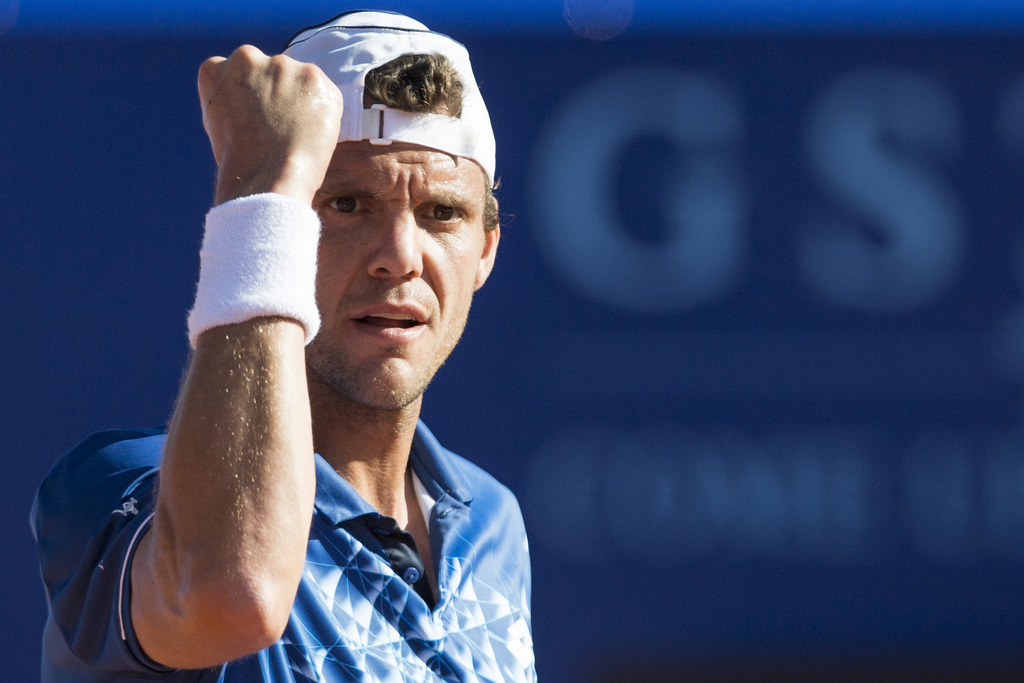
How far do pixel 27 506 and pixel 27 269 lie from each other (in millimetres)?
647

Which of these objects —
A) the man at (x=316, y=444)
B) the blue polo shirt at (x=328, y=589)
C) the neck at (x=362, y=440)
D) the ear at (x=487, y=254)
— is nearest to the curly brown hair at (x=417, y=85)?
the man at (x=316, y=444)

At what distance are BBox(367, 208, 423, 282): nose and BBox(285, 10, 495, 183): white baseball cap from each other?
107 mm

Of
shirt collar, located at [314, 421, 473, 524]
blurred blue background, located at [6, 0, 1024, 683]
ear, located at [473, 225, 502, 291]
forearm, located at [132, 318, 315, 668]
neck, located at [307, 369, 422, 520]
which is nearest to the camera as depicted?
forearm, located at [132, 318, 315, 668]

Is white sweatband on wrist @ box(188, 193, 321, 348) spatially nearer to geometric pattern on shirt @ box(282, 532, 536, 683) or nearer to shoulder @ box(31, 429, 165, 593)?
shoulder @ box(31, 429, 165, 593)

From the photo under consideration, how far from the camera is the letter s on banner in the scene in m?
3.22

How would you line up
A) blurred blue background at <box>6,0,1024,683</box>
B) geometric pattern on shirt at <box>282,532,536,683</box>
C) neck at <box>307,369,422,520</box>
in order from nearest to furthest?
geometric pattern on shirt at <box>282,532,536,683</box> → neck at <box>307,369,422,520</box> → blurred blue background at <box>6,0,1024,683</box>

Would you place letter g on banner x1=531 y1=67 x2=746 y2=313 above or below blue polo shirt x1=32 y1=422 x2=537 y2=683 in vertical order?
above

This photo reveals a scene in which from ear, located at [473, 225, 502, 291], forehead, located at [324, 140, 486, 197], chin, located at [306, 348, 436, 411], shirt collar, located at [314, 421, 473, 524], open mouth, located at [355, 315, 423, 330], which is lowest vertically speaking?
shirt collar, located at [314, 421, 473, 524]

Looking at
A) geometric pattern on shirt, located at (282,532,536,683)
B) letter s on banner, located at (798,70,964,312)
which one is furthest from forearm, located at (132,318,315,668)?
letter s on banner, located at (798,70,964,312)

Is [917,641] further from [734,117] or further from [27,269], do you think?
[27,269]

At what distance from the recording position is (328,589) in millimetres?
1263

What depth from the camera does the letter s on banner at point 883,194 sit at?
10.6 feet

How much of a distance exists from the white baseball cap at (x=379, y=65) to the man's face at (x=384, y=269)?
Result: 0.02m

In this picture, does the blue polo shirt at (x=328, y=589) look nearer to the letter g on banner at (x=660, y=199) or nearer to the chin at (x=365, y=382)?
the chin at (x=365, y=382)
